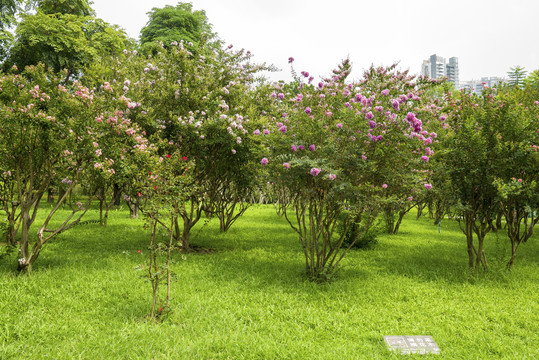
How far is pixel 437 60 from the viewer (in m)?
182

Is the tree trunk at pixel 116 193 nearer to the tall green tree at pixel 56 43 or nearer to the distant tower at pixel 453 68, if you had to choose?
the tall green tree at pixel 56 43

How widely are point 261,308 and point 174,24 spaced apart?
25320 millimetres

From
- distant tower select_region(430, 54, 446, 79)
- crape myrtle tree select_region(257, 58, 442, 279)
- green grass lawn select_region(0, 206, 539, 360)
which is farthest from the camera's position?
distant tower select_region(430, 54, 446, 79)

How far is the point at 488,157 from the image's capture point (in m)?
6.94

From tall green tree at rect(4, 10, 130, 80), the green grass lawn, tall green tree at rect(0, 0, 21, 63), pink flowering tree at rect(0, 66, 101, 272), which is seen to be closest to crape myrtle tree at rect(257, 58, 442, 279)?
the green grass lawn

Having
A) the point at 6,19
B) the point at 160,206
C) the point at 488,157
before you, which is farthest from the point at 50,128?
the point at 6,19

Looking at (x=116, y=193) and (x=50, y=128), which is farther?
(x=116, y=193)

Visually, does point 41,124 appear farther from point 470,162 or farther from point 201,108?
point 470,162

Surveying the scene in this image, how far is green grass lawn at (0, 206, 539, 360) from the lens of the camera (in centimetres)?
404

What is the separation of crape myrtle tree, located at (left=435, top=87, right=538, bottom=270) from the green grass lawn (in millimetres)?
1522

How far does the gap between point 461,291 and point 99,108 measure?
23.3 feet

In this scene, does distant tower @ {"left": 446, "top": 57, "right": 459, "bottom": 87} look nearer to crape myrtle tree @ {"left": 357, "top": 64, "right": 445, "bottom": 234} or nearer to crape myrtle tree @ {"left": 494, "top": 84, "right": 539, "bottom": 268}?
crape myrtle tree @ {"left": 357, "top": 64, "right": 445, "bottom": 234}

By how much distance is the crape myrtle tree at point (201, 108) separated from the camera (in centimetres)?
789

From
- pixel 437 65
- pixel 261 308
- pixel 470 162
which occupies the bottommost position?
pixel 261 308
